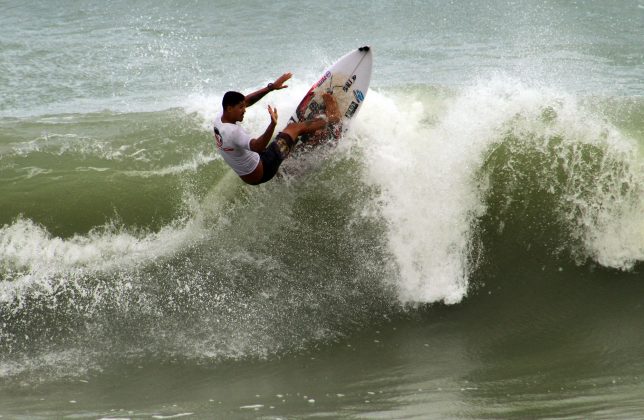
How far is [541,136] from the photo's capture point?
25.3 ft

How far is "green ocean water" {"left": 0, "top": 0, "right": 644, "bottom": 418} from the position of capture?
560cm

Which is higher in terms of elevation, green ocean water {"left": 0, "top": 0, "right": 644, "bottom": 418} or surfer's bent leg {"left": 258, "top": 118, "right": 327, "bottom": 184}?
surfer's bent leg {"left": 258, "top": 118, "right": 327, "bottom": 184}

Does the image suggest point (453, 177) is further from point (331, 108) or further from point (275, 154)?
point (275, 154)

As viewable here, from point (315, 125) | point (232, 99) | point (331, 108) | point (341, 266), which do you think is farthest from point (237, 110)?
point (341, 266)

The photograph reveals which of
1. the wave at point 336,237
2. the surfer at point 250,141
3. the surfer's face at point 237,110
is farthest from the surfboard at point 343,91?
the surfer's face at point 237,110

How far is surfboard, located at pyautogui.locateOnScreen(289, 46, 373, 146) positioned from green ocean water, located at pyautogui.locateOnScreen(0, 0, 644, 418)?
22 cm

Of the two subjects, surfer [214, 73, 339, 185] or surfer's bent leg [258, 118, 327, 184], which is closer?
surfer [214, 73, 339, 185]

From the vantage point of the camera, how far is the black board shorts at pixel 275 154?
263 inches

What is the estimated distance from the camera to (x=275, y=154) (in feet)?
22.1

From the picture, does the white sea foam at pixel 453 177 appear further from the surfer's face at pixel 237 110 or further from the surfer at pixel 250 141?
the surfer's face at pixel 237 110

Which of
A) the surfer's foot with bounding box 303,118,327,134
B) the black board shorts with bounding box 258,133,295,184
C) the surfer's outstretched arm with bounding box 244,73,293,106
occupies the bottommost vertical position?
the black board shorts with bounding box 258,133,295,184

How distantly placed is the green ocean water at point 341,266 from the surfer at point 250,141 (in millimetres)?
558

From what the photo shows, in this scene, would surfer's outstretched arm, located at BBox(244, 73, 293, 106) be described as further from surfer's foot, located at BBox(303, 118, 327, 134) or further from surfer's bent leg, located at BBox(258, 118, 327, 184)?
surfer's foot, located at BBox(303, 118, 327, 134)

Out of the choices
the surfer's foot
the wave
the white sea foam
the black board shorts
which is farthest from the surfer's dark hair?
the white sea foam
